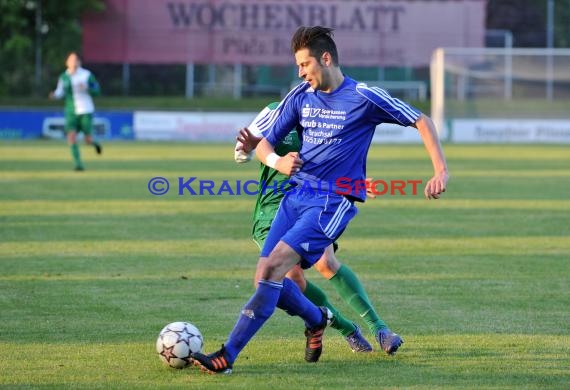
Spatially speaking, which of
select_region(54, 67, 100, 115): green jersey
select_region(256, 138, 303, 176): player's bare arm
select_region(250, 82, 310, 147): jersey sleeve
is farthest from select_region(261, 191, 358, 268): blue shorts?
select_region(54, 67, 100, 115): green jersey

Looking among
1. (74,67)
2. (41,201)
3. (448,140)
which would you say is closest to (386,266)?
(41,201)

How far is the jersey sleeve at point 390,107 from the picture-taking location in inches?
265

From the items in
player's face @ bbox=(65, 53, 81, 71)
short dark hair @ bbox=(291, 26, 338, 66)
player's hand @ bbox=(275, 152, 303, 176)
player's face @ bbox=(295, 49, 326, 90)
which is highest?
player's face @ bbox=(65, 53, 81, 71)

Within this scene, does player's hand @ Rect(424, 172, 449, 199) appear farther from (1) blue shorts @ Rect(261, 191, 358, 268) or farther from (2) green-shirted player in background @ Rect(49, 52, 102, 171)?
(2) green-shirted player in background @ Rect(49, 52, 102, 171)

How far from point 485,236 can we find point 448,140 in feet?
79.1

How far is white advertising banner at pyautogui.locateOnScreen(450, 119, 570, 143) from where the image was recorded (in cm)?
3734

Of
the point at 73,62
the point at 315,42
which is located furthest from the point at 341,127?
the point at 73,62

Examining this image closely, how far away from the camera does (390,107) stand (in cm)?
675

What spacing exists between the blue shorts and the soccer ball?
2.06ft

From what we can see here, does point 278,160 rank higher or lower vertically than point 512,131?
higher

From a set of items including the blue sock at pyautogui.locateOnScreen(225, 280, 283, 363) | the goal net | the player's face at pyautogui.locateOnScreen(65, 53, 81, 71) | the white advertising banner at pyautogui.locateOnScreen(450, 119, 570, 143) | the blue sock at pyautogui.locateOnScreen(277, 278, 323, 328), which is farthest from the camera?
the goal net

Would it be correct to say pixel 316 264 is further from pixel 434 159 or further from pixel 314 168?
pixel 434 159

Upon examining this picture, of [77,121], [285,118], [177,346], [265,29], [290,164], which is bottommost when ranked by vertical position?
[177,346]

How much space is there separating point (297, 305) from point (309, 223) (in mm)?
572
